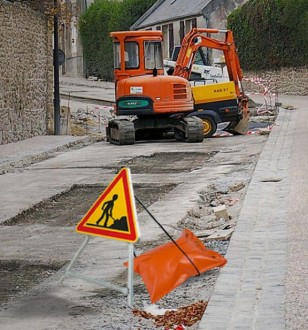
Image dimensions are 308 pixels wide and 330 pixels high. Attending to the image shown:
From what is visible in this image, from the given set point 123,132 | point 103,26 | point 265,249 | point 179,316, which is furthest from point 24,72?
point 103,26

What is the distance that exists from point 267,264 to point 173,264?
87 centimetres

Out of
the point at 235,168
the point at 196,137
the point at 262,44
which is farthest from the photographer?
the point at 262,44

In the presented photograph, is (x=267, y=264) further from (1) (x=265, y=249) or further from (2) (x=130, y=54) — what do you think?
(2) (x=130, y=54)

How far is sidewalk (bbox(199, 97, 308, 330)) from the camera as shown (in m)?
7.02

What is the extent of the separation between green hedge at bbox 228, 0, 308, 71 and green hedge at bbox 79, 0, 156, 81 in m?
15.0

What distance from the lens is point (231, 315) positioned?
279 inches

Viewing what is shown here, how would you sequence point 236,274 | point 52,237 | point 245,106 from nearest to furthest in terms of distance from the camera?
1. point 236,274
2. point 52,237
3. point 245,106

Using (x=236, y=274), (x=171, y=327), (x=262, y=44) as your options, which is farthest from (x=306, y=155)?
(x=262, y=44)

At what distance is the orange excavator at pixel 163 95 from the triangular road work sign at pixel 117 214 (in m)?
17.6

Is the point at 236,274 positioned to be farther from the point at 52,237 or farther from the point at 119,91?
the point at 119,91

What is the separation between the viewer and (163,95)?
26.4 m

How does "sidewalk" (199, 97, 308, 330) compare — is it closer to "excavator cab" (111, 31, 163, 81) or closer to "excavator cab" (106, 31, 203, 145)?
"excavator cab" (106, 31, 203, 145)

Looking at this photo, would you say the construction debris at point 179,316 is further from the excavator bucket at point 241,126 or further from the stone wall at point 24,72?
the excavator bucket at point 241,126

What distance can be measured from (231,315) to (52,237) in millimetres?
4933
